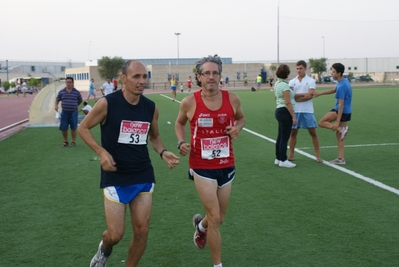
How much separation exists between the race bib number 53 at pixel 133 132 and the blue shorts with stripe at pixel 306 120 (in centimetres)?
616

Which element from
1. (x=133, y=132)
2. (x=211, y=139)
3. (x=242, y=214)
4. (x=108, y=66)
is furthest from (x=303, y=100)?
(x=108, y=66)

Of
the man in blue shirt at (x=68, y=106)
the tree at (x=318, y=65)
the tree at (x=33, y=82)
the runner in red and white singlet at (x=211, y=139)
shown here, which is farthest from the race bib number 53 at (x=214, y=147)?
the tree at (x=318, y=65)

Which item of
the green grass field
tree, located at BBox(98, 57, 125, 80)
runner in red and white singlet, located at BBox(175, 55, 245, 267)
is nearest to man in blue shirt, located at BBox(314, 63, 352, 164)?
the green grass field

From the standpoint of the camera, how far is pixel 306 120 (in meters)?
10.4

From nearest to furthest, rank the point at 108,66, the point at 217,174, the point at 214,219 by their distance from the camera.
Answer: the point at 214,219 → the point at 217,174 → the point at 108,66

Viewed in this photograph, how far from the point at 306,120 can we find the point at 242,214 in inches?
163

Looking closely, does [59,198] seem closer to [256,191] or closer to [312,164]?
[256,191]

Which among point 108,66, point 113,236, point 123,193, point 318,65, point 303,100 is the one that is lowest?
point 113,236

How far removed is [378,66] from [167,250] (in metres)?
127

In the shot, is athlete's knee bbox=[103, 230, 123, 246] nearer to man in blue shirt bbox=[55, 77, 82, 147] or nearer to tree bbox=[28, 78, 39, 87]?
man in blue shirt bbox=[55, 77, 82, 147]

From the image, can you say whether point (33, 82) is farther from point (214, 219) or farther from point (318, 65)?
point (214, 219)

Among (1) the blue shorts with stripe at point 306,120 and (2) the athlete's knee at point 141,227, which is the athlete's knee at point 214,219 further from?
(1) the blue shorts with stripe at point 306,120

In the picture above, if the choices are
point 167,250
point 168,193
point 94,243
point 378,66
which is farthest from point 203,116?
point 378,66

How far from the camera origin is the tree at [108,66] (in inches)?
3607
